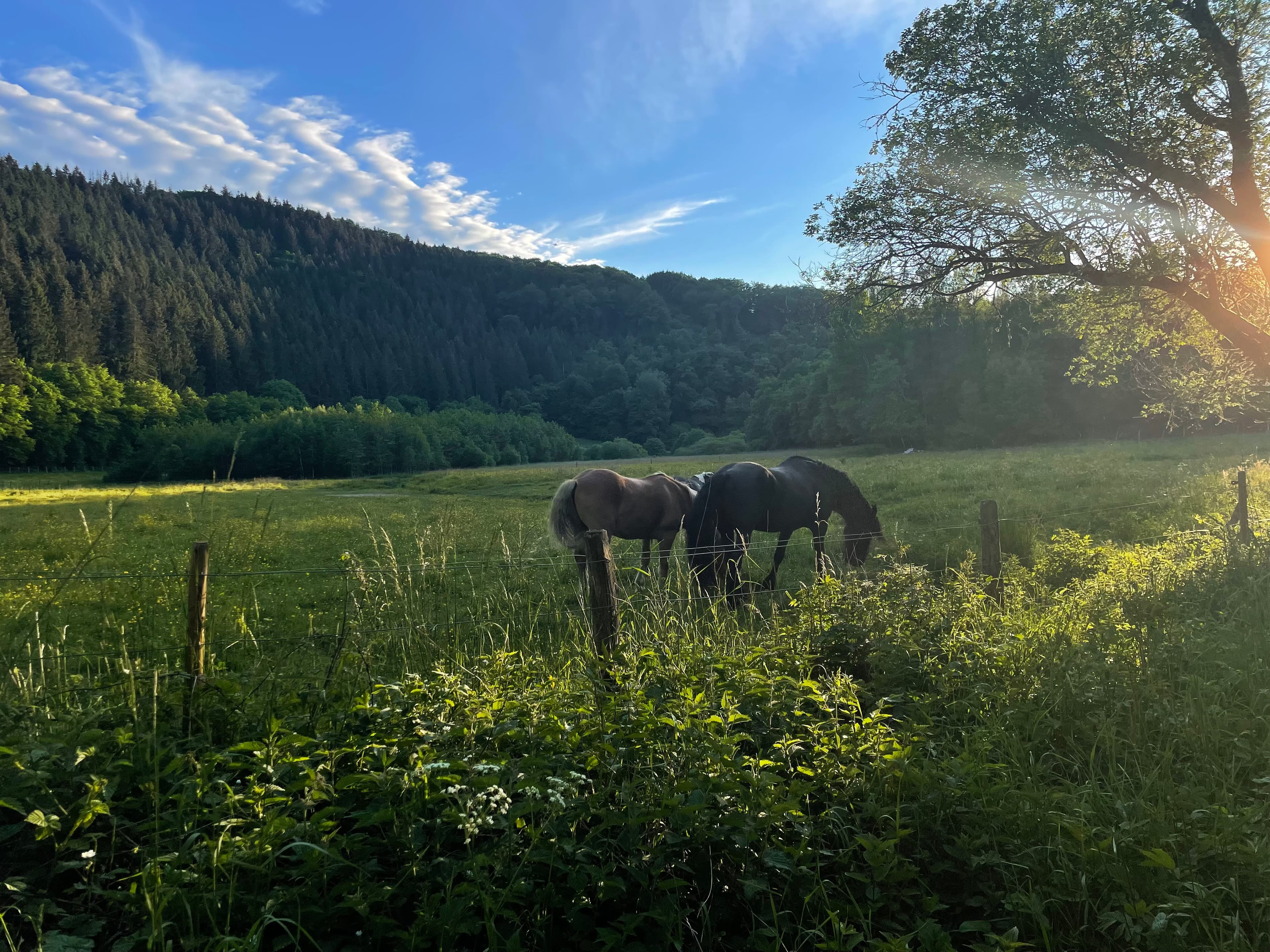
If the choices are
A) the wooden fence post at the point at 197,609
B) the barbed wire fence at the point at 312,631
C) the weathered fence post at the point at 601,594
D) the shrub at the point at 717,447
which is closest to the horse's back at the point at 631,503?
the barbed wire fence at the point at 312,631

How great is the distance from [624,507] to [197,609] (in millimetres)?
6662

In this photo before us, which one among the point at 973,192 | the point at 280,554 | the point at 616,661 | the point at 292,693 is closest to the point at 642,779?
the point at 616,661

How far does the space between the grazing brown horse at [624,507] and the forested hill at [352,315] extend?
53.3 m

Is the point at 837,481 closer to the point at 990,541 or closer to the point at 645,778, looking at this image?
the point at 990,541

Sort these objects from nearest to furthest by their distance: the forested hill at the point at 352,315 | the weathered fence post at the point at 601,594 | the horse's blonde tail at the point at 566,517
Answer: the weathered fence post at the point at 601,594, the horse's blonde tail at the point at 566,517, the forested hill at the point at 352,315

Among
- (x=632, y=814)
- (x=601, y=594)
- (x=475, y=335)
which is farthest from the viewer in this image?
(x=475, y=335)

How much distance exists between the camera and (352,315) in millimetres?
133500

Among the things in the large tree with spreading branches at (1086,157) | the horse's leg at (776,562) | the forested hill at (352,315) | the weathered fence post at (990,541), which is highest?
the forested hill at (352,315)

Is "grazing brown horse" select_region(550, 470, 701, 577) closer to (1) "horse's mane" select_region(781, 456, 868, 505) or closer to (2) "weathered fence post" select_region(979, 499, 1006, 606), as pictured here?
(1) "horse's mane" select_region(781, 456, 868, 505)

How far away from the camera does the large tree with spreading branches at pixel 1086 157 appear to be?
9461 millimetres

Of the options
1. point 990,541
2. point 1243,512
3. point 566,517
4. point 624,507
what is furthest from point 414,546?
point 1243,512

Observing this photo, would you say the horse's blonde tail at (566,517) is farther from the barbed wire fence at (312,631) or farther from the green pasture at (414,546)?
the barbed wire fence at (312,631)

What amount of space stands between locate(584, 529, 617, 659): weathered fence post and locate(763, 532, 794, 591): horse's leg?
175 inches

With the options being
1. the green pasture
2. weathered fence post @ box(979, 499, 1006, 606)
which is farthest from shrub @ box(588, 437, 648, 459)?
weathered fence post @ box(979, 499, 1006, 606)
